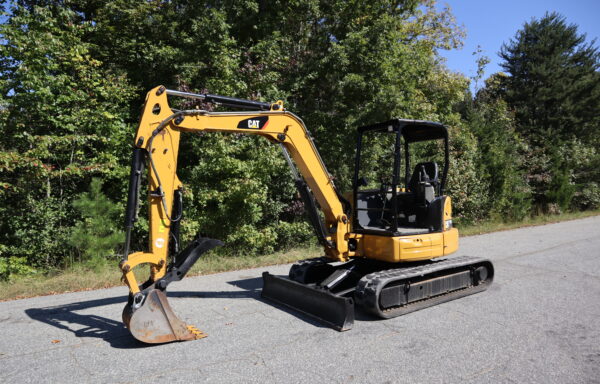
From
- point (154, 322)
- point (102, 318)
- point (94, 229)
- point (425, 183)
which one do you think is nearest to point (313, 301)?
point (154, 322)

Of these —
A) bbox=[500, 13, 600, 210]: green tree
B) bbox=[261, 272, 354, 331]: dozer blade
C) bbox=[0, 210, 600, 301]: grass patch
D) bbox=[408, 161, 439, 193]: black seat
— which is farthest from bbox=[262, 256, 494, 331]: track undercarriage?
bbox=[500, 13, 600, 210]: green tree

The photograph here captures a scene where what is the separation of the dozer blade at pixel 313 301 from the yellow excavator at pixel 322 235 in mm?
15

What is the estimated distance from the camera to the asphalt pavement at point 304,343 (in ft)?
12.7

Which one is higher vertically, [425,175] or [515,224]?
[425,175]

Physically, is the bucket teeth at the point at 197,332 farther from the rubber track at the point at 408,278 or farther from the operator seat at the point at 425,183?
the operator seat at the point at 425,183

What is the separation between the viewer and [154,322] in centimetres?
452

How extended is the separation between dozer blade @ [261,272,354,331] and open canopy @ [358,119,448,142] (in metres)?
2.66

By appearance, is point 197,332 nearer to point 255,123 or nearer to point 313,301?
point 313,301

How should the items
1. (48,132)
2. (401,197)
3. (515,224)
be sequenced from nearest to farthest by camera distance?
(401,197) < (48,132) < (515,224)

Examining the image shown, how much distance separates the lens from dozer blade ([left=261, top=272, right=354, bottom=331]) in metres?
5.09

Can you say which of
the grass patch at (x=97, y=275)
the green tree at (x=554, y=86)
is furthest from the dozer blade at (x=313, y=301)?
the green tree at (x=554, y=86)

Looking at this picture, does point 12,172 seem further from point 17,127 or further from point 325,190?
point 325,190

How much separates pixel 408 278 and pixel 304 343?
79.2 inches

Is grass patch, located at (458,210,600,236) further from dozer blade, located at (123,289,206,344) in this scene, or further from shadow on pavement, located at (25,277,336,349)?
dozer blade, located at (123,289,206,344)
